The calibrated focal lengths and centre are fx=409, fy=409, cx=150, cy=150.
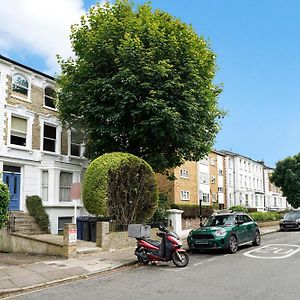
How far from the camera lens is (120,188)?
57.8ft

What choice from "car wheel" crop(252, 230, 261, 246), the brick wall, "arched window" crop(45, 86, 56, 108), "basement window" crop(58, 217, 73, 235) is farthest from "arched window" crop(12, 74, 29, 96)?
the brick wall

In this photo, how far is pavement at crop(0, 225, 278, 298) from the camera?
10180 mm

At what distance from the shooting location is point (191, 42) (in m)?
19.2

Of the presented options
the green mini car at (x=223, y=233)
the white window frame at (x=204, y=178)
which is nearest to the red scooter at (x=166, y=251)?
the green mini car at (x=223, y=233)

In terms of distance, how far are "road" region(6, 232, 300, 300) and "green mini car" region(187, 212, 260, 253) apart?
1592 mm

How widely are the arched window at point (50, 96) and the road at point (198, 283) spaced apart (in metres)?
14.7

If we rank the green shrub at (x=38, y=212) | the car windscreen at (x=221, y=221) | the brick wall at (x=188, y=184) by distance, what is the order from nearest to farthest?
the car windscreen at (x=221, y=221)
the green shrub at (x=38, y=212)
the brick wall at (x=188, y=184)

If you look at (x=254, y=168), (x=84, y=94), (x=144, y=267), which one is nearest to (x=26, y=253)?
(x=144, y=267)

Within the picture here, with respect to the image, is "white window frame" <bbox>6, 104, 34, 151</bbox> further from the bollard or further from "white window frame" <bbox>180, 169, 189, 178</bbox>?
"white window frame" <bbox>180, 169, 189, 178</bbox>

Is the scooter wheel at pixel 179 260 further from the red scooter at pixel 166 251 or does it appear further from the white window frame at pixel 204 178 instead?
the white window frame at pixel 204 178

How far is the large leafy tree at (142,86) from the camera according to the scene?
18.1m

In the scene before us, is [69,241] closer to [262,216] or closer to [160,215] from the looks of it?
[160,215]

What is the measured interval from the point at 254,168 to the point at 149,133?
57.5 metres

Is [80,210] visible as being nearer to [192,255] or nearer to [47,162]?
[47,162]
